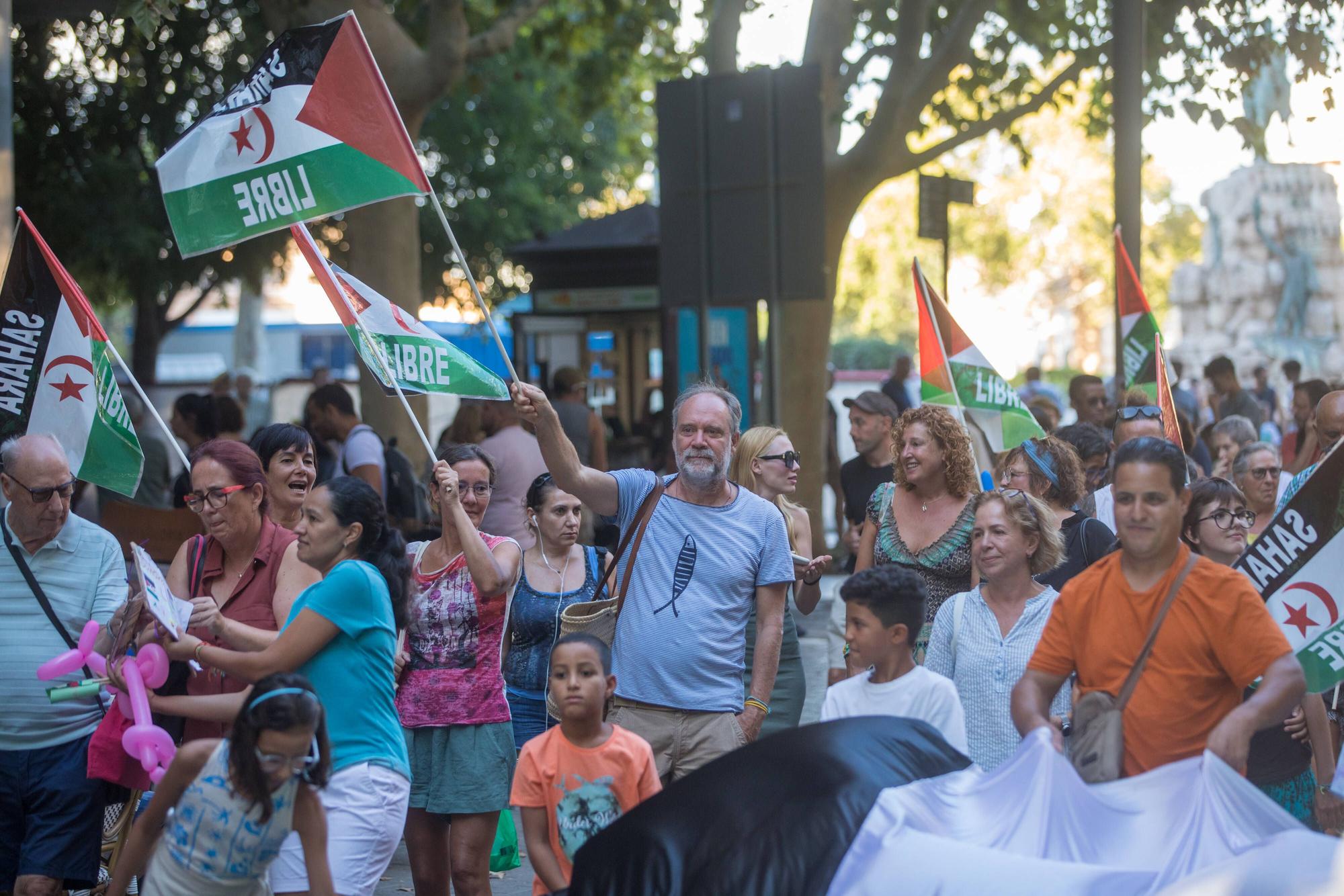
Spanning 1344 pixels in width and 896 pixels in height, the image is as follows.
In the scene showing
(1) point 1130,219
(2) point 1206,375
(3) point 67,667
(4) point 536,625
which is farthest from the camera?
(2) point 1206,375

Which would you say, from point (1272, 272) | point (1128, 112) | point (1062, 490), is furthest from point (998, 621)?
point (1272, 272)

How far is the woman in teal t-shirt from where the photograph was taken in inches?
157

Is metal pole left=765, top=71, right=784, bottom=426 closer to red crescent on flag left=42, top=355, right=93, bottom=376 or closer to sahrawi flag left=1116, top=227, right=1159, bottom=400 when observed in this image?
sahrawi flag left=1116, top=227, right=1159, bottom=400

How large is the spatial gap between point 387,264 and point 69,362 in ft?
19.4

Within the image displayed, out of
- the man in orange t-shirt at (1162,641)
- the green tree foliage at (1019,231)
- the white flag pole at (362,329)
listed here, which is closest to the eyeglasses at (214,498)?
the white flag pole at (362,329)

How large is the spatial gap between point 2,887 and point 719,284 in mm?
5680

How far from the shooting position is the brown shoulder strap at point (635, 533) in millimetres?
4750

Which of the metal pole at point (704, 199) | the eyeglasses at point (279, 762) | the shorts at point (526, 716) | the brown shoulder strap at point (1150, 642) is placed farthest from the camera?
the metal pole at point (704, 199)

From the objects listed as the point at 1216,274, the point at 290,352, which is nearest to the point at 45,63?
the point at 1216,274

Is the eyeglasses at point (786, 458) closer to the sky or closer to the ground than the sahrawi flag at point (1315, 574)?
closer to the sky

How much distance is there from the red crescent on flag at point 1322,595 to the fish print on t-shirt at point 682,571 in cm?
178

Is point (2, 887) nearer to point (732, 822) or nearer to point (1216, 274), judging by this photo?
point (732, 822)

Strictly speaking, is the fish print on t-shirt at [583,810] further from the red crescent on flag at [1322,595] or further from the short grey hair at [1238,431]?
the short grey hair at [1238,431]

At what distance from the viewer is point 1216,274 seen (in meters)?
30.0
